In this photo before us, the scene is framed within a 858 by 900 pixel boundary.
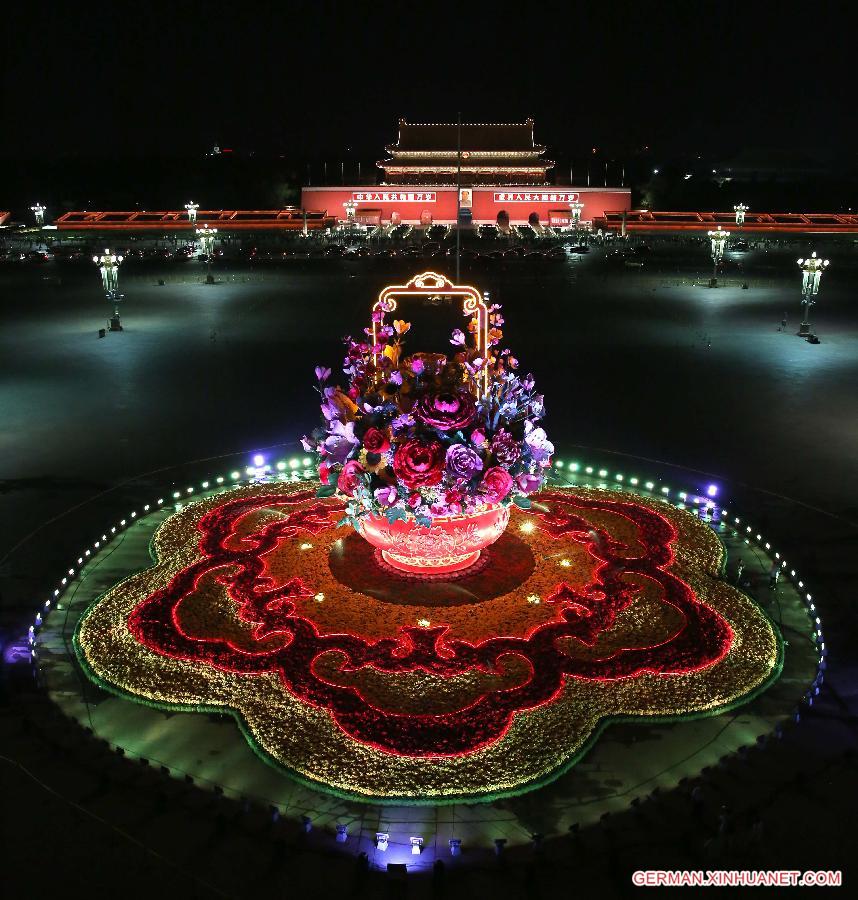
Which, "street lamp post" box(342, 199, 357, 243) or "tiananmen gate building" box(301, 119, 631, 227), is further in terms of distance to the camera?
"tiananmen gate building" box(301, 119, 631, 227)

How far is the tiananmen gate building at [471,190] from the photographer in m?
50.8

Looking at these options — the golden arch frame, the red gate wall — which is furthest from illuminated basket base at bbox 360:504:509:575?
the red gate wall

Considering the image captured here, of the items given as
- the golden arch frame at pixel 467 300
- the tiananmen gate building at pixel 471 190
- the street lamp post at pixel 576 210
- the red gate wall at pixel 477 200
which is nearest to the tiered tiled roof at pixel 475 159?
the tiananmen gate building at pixel 471 190

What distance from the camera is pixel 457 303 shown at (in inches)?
1001

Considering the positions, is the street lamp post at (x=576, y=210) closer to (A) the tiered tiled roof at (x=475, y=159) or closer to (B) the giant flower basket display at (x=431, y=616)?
(A) the tiered tiled roof at (x=475, y=159)

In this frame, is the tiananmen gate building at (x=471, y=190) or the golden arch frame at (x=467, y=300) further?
the tiananmen gate building at (x=471, y=190)

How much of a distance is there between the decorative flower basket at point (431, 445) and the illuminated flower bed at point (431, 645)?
1.68 ft

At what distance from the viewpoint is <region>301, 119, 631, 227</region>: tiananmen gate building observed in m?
50.8

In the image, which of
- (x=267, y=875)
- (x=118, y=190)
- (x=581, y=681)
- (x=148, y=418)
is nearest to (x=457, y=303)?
(x=148, y=418)

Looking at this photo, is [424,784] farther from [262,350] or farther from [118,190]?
[118,190]

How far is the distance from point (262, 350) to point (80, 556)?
11.2 meters

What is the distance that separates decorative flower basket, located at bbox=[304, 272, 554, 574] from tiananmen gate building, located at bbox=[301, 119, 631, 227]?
44.7 m

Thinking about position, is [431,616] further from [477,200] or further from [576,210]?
[477,200]

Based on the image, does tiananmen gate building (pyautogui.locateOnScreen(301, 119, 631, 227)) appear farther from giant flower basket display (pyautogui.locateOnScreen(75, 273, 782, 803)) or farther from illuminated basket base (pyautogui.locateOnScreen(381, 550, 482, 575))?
illuminated basket base (pyautogui.locateOnScreen(381, 550, 482, 575))
